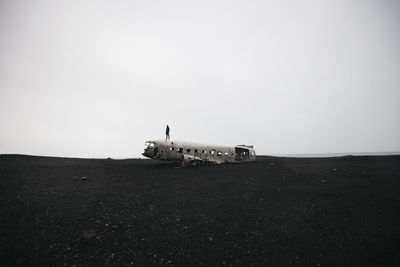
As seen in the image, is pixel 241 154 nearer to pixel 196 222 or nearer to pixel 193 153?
pixel 193 153

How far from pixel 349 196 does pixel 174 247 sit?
13.0 m

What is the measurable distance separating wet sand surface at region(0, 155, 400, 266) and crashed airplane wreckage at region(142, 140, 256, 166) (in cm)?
868

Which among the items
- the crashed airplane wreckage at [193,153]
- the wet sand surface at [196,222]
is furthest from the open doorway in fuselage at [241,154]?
the wet sand surface at [196,222]

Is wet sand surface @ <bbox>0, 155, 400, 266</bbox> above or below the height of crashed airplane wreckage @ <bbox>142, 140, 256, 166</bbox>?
below

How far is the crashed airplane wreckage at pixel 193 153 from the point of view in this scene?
26.1 m

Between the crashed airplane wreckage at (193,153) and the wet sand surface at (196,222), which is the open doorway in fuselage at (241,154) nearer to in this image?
the crashed airplane wreckage at (193,153)

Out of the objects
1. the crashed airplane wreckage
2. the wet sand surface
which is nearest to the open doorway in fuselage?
the crashed airplane wreckage

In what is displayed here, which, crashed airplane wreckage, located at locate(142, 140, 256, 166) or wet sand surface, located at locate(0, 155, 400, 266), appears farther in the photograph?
crashed airplane wreckage, located at locate(142, 140, 256, 166)

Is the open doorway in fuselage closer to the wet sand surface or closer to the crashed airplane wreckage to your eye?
the crashed airplane wreckage

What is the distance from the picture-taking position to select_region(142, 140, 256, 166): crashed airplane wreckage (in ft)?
85.6

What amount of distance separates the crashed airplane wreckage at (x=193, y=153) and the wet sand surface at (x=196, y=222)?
28.5 ft

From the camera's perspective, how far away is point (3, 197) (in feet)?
39.4

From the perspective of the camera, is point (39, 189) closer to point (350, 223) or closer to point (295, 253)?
point (295, 253)

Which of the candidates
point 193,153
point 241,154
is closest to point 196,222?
point 193,153
